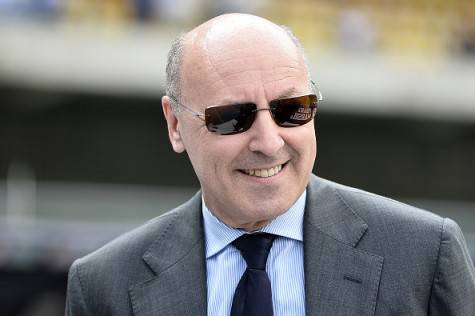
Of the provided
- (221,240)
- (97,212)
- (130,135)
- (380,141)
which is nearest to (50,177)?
(130,135)

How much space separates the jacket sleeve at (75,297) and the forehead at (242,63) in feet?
2.10

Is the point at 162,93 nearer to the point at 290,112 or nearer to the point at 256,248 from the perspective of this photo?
the point at 256,248

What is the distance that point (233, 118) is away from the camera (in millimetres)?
2258

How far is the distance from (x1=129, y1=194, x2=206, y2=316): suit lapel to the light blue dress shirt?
1.4 inches

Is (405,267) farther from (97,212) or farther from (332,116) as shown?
(332,116)

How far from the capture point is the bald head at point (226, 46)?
232cm

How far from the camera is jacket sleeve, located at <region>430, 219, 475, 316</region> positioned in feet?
7.41

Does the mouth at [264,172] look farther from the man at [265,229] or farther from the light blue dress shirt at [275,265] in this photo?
the light blue dress shirt at [275,265]

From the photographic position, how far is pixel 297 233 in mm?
2451

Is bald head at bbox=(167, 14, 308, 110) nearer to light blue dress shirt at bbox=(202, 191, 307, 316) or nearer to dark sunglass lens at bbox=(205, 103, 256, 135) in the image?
dark sunglass lens at bbox=(205, 103, 256, 135)

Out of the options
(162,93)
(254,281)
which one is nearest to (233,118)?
(254,281)

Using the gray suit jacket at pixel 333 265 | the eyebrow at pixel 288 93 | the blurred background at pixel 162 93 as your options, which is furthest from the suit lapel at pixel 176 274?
the blurred background at pixel 162 93

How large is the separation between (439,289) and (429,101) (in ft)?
38.9

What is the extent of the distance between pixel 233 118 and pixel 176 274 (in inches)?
20.6
